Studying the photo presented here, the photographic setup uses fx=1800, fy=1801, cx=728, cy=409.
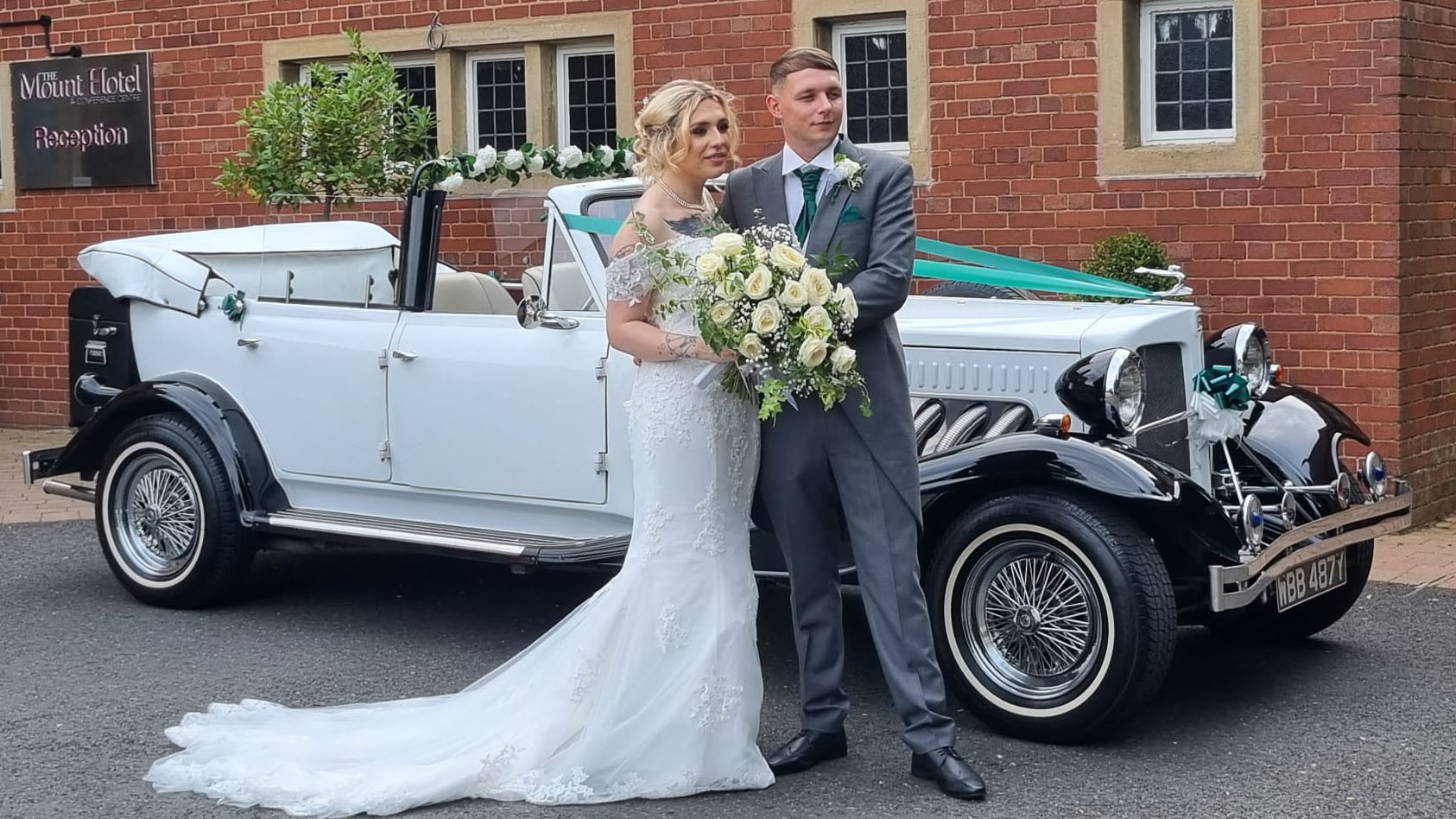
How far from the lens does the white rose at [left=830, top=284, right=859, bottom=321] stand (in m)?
4.52

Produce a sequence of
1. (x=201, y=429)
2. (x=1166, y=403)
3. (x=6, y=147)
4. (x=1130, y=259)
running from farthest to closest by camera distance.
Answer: (x=6, y=147) → (x=1130, y=259) → (x=201, y=429) → (x=1166, y=403)

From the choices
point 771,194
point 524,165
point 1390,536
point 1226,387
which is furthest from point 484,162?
point 1390,536

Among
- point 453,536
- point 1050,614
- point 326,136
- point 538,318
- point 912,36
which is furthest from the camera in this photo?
point 912,36

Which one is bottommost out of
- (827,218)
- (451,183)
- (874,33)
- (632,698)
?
(632,698)

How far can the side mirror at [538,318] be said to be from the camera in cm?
628

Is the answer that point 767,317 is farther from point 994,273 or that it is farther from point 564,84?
point 564,84

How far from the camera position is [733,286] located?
4535 mm

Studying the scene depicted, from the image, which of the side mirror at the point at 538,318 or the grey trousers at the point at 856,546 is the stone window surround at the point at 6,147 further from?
the grey trousers at the point at 856,546

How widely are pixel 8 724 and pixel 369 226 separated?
2.61 m

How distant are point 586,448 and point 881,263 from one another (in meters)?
1.83

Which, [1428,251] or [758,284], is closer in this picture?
[758,284]

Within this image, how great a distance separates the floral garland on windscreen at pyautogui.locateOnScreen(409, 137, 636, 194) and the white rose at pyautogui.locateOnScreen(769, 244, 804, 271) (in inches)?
93.5

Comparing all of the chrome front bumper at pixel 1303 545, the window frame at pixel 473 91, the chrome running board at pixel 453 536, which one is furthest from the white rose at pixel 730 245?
the window frame at pixel 473 91

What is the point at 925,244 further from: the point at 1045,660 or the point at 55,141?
the point at 55,141
